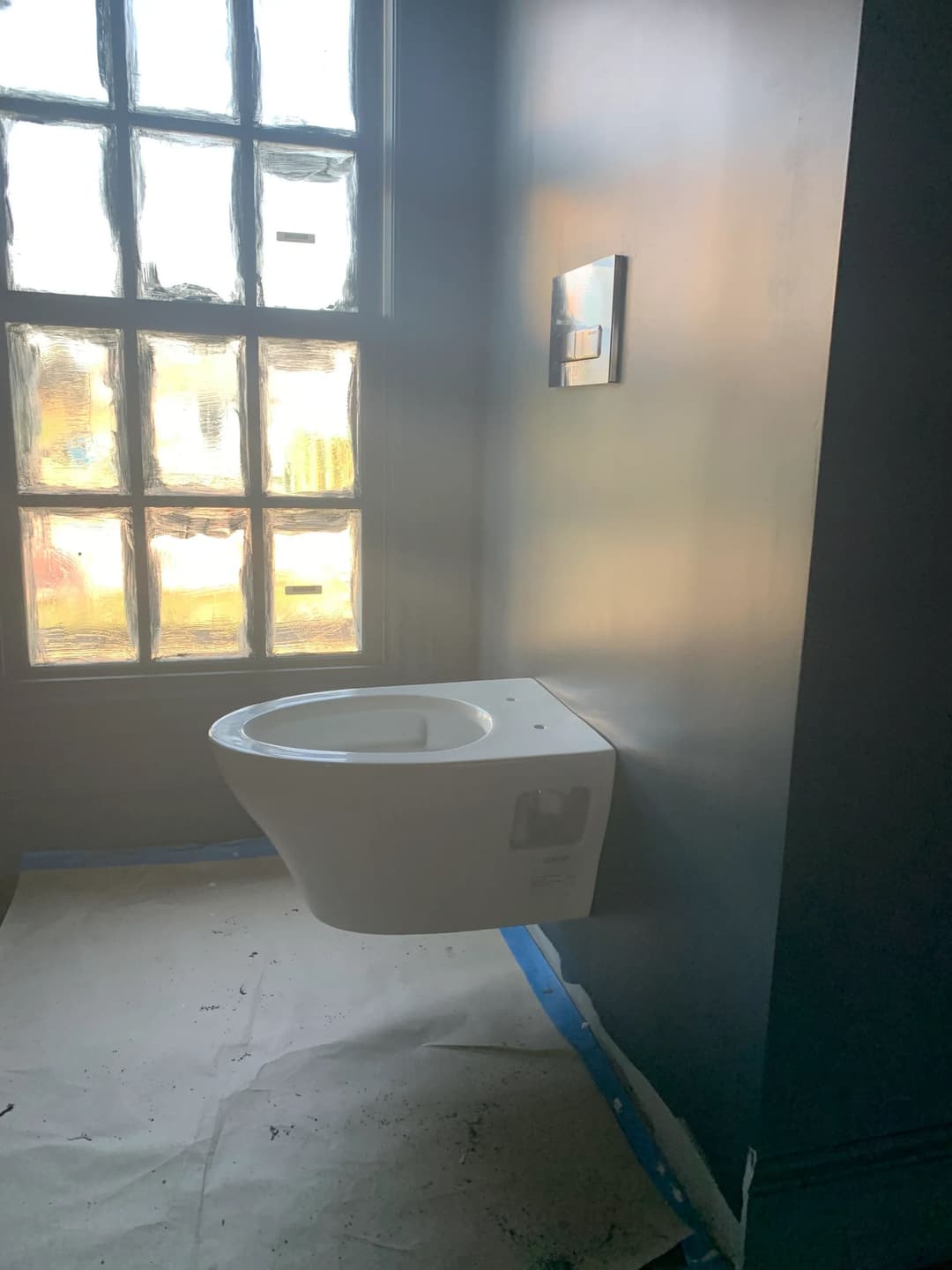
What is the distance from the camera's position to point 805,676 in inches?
37.8

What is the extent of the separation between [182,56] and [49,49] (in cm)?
25

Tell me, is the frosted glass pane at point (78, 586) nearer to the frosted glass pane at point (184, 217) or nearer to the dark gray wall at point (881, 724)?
the frosted glass pane at point (184, 217)

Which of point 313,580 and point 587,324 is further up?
point 587,324

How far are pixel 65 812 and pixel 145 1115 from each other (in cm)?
86

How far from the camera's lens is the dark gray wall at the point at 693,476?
A: 0.96 metres

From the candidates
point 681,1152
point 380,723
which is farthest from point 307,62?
point 681,1152

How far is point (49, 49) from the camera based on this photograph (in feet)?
6.05

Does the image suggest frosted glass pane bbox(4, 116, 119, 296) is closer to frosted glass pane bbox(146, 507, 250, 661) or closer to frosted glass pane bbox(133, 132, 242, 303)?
frosted glass pane bbox(133, 132, 242, 303)

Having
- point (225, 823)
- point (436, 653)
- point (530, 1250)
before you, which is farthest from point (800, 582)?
point (225, 823)

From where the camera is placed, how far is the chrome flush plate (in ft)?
4.44

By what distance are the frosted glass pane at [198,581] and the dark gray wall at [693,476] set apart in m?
0.76

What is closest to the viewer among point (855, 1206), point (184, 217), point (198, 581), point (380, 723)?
point (855, 1206)

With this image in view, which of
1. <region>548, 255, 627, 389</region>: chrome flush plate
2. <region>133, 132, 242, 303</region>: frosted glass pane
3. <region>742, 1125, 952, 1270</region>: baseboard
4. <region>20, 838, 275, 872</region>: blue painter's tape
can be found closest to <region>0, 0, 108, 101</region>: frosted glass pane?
<region>133, 132, 242, 303</region>: frosted glass pane

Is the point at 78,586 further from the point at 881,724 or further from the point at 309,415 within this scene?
the point at 881,724
